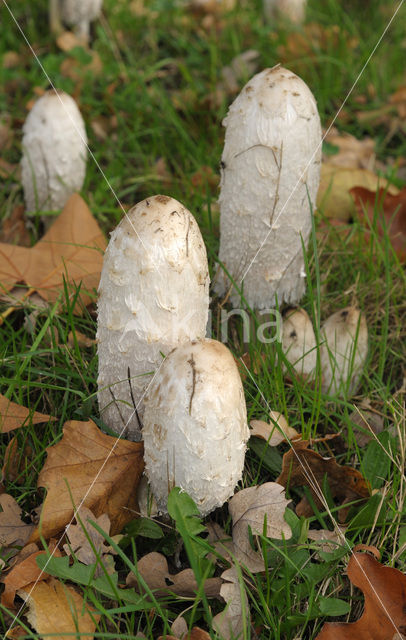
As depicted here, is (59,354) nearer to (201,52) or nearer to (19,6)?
(201,52)

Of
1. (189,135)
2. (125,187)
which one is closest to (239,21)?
(189,135)

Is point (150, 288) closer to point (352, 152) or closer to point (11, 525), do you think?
point (11, 525)

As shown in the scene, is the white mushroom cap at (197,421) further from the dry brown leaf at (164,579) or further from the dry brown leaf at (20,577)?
the dry brown leaf at (20,577)

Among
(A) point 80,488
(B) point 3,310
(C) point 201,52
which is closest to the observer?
A: (A) point 80,488

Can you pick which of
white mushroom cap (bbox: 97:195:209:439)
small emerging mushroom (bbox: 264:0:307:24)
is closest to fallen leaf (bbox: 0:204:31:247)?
white mushroom cap (bbox: 97:195:209:439)

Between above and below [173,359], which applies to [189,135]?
above
